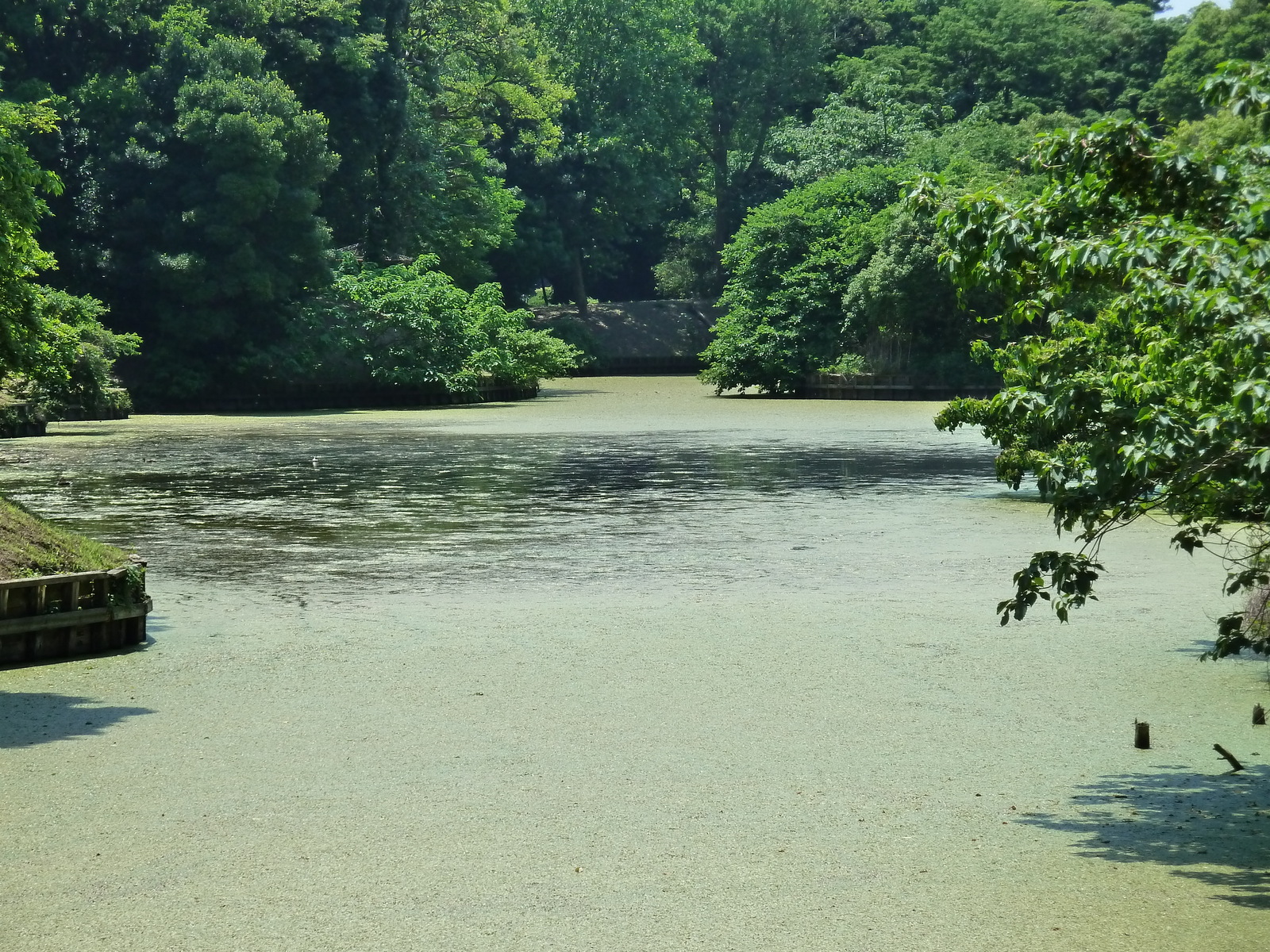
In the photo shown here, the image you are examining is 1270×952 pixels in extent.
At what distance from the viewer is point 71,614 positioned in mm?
10805

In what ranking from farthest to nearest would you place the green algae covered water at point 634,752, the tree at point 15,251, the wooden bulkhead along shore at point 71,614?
the tree at point 15,251, the wooden bulkhead along shore at point 71,614, the green algae covered water at point 634,752

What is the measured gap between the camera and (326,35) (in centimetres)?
5062

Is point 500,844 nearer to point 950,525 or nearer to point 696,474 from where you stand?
point 950,525

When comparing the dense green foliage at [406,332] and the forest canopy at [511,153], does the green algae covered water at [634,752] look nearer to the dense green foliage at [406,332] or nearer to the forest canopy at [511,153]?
the forest canopy at [511,153]

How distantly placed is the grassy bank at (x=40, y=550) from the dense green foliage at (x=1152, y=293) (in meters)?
6.95

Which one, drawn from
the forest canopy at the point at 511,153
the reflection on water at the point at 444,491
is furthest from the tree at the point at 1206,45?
the reflection on water at the point at 444,491

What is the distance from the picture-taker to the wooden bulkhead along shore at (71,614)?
1060 centimetres

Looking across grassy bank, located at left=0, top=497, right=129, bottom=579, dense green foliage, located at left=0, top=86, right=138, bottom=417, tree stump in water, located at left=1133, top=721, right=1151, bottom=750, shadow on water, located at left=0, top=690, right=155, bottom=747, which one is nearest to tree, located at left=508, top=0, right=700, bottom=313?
dense green foliage, located at left=0, top=86, right=138, bottom=417

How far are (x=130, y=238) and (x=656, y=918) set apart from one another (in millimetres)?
42847

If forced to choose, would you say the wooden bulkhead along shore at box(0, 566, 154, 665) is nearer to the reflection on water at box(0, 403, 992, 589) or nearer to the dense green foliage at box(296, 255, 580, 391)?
the reflection on water at box(0, 403, 992, 589)

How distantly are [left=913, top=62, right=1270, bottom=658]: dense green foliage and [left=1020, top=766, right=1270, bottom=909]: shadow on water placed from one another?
2.36ft

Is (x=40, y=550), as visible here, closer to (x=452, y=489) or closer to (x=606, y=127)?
(x=452, y=489)

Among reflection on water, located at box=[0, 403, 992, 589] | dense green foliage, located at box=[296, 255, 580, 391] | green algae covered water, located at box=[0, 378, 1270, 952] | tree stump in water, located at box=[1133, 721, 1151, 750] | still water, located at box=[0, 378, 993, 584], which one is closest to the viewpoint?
green algae covered water, located at box=[0, 378, 1270, 952]

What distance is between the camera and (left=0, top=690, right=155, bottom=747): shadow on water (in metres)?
8.58
